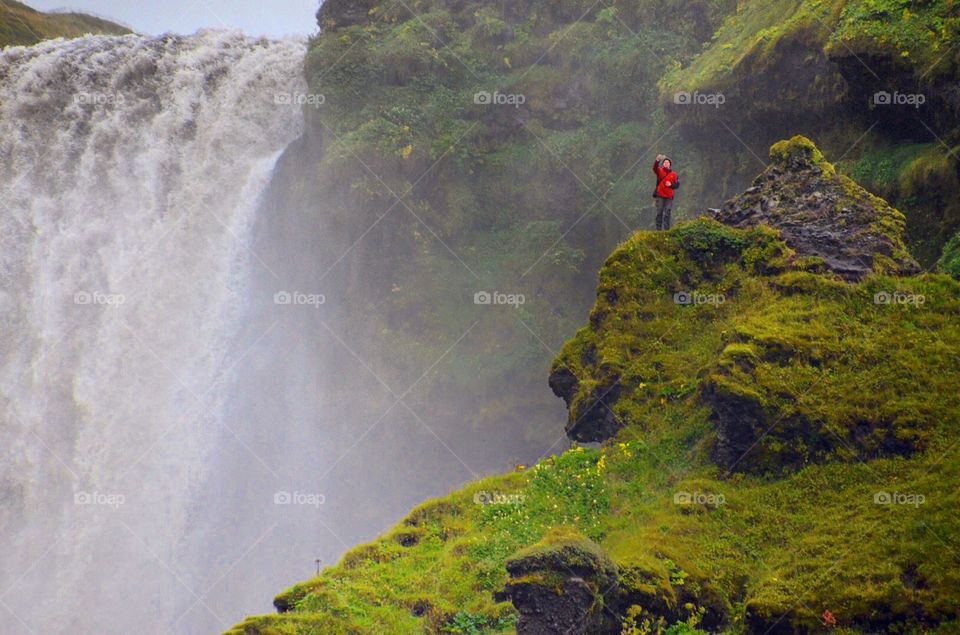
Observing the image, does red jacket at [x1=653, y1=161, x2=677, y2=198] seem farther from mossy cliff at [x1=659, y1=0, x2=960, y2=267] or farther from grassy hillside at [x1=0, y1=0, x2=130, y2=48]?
grassy hillside at [x1=0, y1=0, x2=130, y2=48]

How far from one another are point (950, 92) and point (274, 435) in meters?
18.8

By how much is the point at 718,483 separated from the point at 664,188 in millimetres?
5609

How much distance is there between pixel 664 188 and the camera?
1352 cm

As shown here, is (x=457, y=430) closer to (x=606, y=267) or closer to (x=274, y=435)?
(x=274, y=435)

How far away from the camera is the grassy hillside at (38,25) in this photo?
32.8 m

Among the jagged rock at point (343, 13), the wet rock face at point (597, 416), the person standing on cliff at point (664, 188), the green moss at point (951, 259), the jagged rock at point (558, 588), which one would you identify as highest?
the jagged rock at point (343, 13)

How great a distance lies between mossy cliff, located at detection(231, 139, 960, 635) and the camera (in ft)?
24.6

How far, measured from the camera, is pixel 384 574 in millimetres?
9891

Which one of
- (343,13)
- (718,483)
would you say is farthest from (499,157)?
(718,483)

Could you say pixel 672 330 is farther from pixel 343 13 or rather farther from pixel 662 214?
pixel 343 13

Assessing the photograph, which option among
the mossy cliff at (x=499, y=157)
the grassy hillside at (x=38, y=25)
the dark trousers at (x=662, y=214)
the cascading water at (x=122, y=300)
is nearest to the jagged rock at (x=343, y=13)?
the mossy cliff at (x=499, y=157)

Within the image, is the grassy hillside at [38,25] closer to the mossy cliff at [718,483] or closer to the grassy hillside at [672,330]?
the grassy hillside at [672,330]

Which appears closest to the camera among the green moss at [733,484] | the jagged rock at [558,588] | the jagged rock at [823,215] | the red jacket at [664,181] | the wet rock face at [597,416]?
the jagged rock at [558,588]

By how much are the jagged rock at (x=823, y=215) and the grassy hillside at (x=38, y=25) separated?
29.8m
